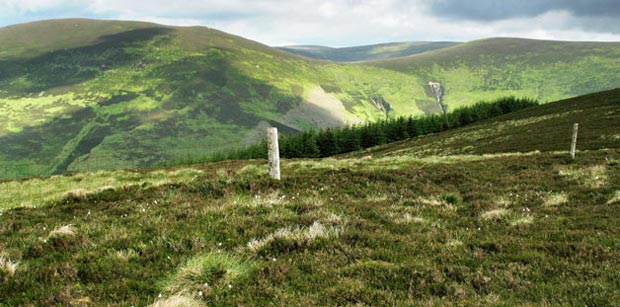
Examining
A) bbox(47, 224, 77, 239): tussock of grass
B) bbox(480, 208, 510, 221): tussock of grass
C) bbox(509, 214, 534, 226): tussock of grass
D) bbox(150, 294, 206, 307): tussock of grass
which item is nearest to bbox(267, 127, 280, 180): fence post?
bbox(480, 208, 510, 221): tussock of grass

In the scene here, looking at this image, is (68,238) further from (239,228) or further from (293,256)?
(293,256)

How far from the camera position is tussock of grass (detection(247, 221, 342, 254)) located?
7.45 meters

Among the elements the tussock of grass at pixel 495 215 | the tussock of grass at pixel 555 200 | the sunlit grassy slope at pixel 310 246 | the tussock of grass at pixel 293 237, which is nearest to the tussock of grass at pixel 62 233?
the sunlit grassy slope at pixel 310 246

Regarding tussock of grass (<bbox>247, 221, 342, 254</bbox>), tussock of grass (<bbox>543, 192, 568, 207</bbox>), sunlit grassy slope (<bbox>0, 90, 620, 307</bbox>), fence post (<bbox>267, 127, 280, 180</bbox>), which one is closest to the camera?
sunlit grassy slope (<bbox>0, 90, 620, 307</bbox>)

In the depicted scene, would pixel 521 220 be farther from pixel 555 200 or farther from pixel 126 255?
pixel 126 255

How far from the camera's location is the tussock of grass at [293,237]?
7.45 m

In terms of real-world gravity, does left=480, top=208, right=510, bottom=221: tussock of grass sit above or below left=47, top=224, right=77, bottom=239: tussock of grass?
below

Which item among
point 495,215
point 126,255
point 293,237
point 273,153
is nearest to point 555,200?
point 495,215

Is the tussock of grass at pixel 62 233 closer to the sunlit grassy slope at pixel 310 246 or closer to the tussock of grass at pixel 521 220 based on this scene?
the sunlit grassy slope at pixel 310 246

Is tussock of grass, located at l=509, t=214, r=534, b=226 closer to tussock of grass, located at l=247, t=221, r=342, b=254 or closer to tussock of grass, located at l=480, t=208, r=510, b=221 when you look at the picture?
tussock of grass, located at l=480, t=208, r=510, b=221

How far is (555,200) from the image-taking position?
41.1 ft

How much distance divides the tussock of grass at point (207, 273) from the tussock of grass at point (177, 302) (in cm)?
22

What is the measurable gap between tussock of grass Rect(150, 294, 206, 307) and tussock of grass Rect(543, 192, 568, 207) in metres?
11.4

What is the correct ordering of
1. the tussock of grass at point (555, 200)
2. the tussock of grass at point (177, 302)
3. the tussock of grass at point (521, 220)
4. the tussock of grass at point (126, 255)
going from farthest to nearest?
the tussock of grass at point (555, 200), the tussock of grass at point (521, 220), the tussock of grass at point (126, 255), the tussock of grass at point (177, 302)
